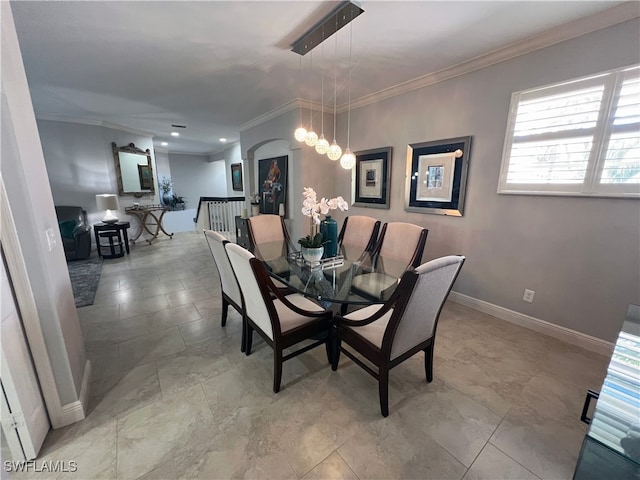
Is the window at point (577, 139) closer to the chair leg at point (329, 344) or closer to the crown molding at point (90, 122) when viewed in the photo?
the chair leg at point (329, 344)

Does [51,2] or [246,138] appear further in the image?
[246,138]

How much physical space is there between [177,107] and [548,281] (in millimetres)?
5365

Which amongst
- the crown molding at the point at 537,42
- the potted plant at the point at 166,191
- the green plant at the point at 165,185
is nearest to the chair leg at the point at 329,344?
the crown molding at the point at 537,42

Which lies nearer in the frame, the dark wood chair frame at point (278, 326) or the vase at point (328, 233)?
the dark wood chair frame at point (278, 326)

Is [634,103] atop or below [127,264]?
atop

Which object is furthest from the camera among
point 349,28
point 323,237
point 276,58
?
point 276,58

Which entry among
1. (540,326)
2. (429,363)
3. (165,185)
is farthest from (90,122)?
(540,326)

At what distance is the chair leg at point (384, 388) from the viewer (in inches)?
57.6

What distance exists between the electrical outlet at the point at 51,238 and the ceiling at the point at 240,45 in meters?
1.60

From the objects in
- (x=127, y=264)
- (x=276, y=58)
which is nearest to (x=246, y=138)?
(x=276, y=58)

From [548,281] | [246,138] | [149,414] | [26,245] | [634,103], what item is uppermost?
[246,138]

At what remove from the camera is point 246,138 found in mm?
5223

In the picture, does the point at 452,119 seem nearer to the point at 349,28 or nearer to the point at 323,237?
the point at 349,28

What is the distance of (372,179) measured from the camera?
3.69m
